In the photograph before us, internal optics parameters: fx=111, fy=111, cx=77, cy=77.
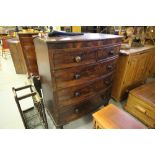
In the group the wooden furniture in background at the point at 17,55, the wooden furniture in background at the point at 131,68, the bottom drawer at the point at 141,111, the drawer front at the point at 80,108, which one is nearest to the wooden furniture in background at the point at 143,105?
the bottom drawer at the point at 141,111

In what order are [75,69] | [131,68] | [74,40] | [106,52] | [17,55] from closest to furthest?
1. [74,40]
2. [75,69]
3. [106,52]
4. [131,68]
5. [17,55]

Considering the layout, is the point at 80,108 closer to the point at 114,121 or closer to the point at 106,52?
the point at 114,121

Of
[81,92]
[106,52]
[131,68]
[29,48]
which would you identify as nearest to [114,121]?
[81,92]

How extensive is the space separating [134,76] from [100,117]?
3.86 feet

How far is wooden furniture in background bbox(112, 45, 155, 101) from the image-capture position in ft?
5.30

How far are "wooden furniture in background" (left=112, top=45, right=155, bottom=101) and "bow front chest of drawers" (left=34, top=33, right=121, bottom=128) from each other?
0.94 ft

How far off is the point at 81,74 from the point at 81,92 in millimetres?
231

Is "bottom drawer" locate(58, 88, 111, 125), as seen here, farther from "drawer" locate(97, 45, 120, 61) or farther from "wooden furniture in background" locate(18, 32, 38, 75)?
"wooden furniture in background" locate(18, 32, 38, 75)

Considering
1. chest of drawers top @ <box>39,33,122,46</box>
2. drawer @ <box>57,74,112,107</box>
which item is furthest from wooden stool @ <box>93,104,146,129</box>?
chest of drawers top @ <box>39,33,122,46</box>

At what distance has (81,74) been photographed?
1147mm

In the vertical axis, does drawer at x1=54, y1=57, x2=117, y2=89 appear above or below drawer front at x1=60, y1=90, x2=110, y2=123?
above

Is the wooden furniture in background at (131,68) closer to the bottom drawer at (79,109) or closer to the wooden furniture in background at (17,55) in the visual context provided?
the bottom drawer at (79,109)
